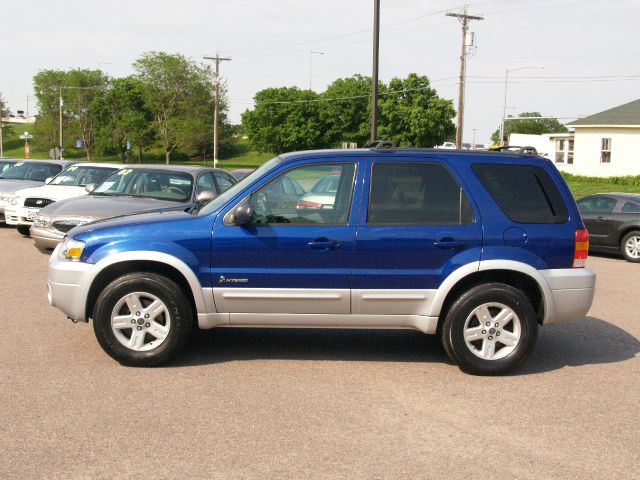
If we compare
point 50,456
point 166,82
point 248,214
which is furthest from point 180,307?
point 166,82

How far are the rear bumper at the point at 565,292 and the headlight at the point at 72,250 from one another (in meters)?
3.88

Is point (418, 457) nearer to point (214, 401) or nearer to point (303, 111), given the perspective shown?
point (214, 401)

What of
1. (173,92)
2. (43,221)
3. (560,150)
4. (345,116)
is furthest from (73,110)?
(43,221)

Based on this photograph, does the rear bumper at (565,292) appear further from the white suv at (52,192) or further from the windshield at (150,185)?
the white suv at (52,192)

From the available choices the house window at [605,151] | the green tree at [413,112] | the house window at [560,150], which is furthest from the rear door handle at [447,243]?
the green tree at [413,112]

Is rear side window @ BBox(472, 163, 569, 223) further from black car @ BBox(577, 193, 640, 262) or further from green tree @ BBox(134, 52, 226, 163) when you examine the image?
green tree @ BBox(134, 52, 226, 163)

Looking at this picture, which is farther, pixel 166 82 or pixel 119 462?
pixel 166 82

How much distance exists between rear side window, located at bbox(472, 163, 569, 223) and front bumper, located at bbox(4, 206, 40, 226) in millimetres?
11241

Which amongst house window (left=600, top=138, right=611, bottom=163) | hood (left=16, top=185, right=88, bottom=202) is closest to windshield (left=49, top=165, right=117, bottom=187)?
hood (left=16, top=185, right=88, bottom=202)

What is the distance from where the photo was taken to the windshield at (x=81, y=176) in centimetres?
1591

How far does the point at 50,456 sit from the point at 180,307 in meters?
2.00

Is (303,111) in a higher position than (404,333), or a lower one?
higher

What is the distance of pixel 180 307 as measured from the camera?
20.2 ft

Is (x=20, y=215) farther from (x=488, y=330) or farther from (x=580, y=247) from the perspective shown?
(x=580, y=247)
